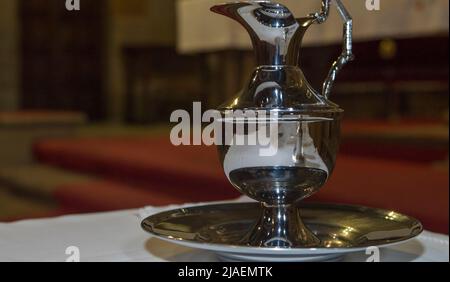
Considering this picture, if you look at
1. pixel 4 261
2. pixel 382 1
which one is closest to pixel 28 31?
pixel 382 1

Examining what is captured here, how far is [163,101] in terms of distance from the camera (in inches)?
268

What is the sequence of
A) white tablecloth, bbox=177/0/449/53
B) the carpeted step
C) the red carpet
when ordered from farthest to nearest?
the carpeted step, white tablecloth, bbox=177/0/449/53, the red carpet

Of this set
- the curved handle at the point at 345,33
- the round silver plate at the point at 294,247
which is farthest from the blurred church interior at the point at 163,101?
the curved handle at the point at 345,33

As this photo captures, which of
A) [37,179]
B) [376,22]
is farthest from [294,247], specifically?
[37,179]

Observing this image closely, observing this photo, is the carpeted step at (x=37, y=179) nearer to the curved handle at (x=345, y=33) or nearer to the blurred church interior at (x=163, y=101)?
the blurred church interior at (x=163, y=101)

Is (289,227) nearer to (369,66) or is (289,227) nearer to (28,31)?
(369,66)

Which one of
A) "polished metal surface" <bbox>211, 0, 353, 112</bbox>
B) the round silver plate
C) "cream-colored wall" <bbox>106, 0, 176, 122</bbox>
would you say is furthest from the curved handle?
"cream-colored wall" <bbox>106, 0, 176, 122</bbox>

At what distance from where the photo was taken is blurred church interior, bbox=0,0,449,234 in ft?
7.79

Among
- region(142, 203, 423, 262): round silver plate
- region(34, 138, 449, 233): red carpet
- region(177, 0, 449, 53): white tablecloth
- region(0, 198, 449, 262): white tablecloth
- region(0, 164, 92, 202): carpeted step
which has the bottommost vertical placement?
region(0, 164, 92, 202): carpeted step

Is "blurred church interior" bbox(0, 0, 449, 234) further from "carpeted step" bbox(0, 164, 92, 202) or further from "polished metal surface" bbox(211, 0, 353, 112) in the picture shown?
"polished metal surface" bbox(211, 0, 353, 112)

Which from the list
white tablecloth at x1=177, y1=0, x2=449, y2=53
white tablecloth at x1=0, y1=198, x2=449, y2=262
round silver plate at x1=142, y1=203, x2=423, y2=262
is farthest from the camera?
white tablecloth at x1=177, y1=0, x2=449, y2=53

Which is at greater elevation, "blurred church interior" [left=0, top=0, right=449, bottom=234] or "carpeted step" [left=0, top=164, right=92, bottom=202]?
"blurred church interior" [left=0, top=0, right=449, bottom=234]

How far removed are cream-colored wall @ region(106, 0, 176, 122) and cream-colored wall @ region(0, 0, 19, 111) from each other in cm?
102

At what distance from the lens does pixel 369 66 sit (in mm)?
3977
